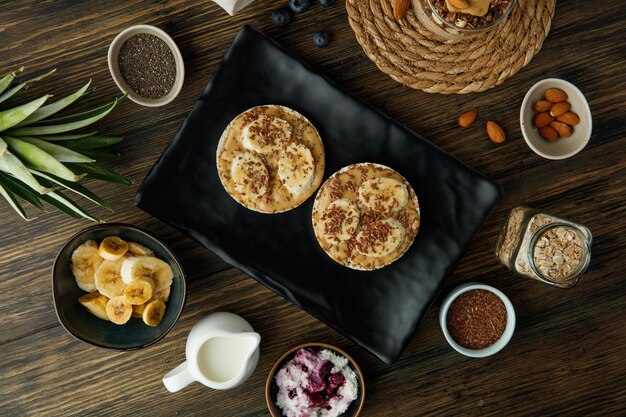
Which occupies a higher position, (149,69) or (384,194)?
(149,69)

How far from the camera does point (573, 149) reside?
5.22 feet

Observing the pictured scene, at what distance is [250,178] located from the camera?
1607 mm

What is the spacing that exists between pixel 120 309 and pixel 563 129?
1.41 metres

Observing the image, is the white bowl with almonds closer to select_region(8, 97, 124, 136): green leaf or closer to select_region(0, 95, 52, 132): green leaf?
select_region(8, 97, 124, 136): green leaf

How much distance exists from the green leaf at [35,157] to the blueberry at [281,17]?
74 cm

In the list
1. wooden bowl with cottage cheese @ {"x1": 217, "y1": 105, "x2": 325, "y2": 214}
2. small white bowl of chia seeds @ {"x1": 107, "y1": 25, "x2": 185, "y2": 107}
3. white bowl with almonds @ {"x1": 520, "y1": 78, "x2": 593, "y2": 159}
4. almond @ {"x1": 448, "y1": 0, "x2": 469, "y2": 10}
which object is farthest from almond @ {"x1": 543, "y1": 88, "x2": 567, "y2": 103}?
small white bowl of chia seeds @ {"x1": 107, "y1": 25, "x2": 185, "y2": 107}

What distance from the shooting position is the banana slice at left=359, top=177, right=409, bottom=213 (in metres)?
1.58

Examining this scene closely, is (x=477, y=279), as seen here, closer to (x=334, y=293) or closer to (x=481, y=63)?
(x=334, y=293)

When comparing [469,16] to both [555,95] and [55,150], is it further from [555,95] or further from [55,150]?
[55,150]

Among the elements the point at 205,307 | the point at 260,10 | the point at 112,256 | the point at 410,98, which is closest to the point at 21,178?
the point at 112,256

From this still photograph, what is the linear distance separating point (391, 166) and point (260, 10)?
63 centimetres

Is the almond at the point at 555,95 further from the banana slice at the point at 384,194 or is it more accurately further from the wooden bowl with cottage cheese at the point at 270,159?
the wooden bowl with cottage cheese at the point at 270,159

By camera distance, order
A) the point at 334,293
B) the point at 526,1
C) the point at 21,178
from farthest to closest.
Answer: the point at 334,293
the point at 526,1
the point at 21,178

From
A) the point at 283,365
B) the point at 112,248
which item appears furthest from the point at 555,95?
the point at 112,248
